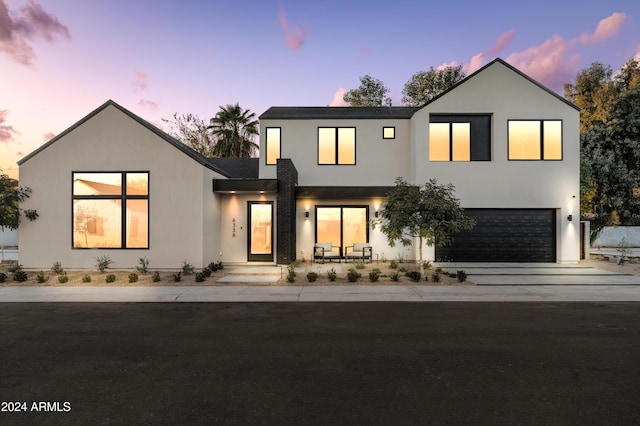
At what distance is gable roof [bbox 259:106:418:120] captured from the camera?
1705cm

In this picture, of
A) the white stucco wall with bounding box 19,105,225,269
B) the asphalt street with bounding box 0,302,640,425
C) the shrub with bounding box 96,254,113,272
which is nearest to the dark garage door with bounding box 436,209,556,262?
the asphalt street with bounding box 0,302,640,425

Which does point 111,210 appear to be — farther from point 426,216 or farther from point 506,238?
point 506,238

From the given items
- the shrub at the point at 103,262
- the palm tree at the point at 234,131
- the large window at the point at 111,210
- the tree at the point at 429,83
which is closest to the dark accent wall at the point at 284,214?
the large window at the point at 111,210

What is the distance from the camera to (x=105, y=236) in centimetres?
1344

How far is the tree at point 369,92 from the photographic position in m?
36.7

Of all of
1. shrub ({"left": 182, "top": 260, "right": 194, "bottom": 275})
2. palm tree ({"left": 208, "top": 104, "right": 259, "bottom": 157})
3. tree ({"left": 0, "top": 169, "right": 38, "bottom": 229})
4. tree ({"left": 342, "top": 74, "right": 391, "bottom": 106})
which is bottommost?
shrub ({"left": 182, "top": 260, "right": 194, "bottom": 275})

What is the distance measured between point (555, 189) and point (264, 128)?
47.4 feet

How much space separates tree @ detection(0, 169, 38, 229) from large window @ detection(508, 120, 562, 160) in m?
21.1

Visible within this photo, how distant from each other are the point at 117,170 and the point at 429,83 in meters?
31.7

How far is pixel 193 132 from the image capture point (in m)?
38.9

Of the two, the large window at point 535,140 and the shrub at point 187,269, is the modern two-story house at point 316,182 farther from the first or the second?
the shrub at point 187,269

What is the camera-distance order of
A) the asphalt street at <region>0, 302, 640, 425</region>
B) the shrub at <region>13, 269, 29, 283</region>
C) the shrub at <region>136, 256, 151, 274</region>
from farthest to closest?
the shrub at <region>136, 256, 151, 274</region> < the shrub at <region>13, 269, 29, 283</region> < the asphalt street at <region>0, 302, 640, 425</region>

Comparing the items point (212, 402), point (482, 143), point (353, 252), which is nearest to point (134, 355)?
point (212, 402)

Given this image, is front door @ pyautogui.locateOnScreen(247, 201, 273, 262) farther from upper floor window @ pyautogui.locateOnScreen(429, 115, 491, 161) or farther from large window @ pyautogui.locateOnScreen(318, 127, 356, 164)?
upper floor window @ pyautogui.locateOnScreen(429, 115, 491, 161)
